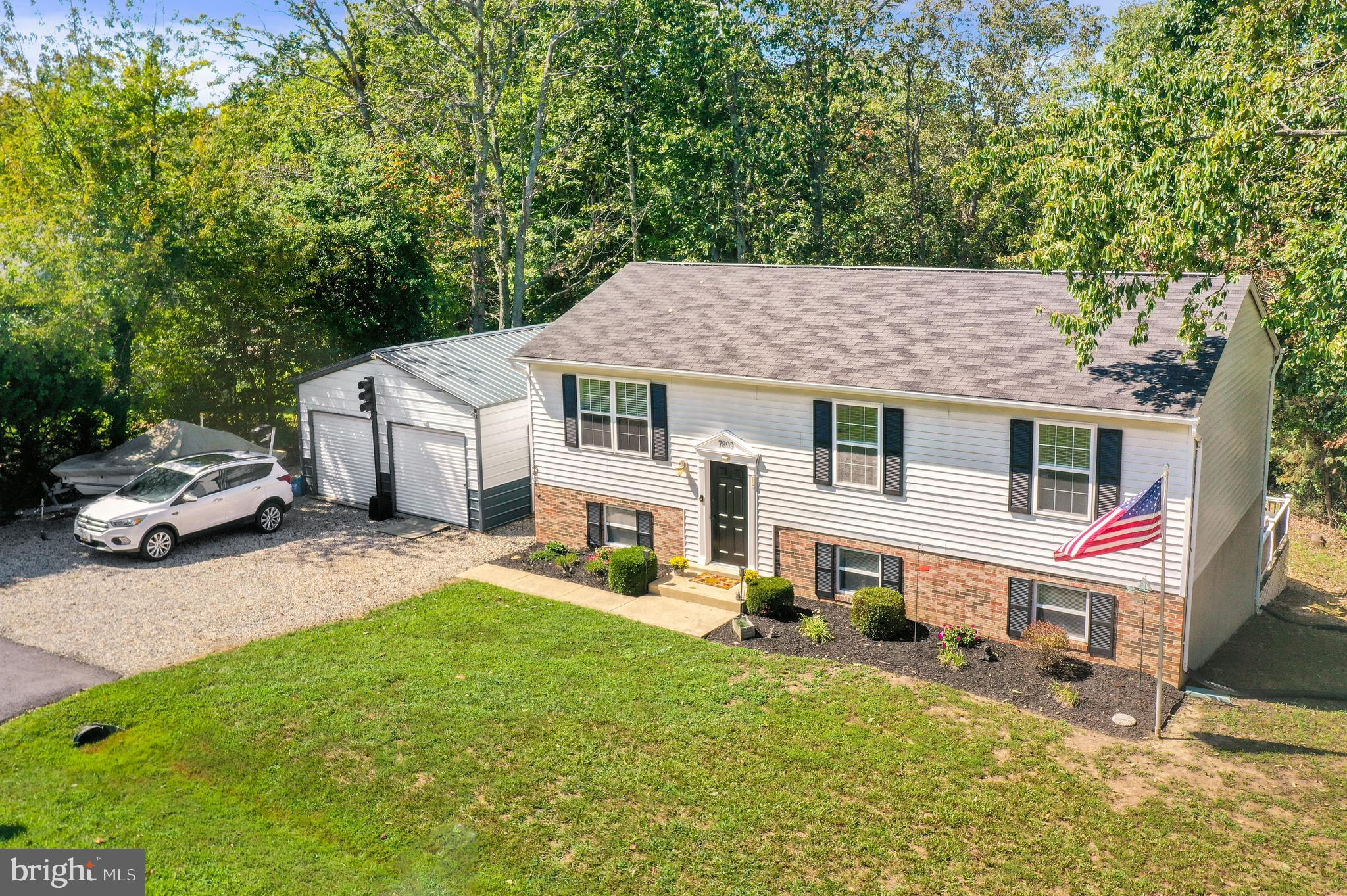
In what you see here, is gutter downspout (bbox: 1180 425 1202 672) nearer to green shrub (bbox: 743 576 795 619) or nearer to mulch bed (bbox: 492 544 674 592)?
green shrub (bbox: 743 576 795 619)

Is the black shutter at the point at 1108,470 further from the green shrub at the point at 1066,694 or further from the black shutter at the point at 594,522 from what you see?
the black shutter at the point at 594,522

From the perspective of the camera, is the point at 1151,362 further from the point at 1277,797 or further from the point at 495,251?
the point at 495,251

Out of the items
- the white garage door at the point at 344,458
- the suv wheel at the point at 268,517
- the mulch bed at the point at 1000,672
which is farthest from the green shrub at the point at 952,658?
the suv wheel at the point at 268,517

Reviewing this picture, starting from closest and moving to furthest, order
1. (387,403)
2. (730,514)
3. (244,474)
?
(730,514) → (244,474) → (387,403)

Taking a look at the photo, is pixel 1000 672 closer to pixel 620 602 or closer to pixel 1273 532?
pixel 620 602

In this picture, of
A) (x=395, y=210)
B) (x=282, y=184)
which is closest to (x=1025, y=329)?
(x=395, y=210)

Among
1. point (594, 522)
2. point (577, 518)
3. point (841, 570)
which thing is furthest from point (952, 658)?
point (577, 518)

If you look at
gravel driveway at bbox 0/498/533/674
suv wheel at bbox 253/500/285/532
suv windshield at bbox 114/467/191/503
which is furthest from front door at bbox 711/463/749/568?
suv windshield at bbox 114/467/191/503
